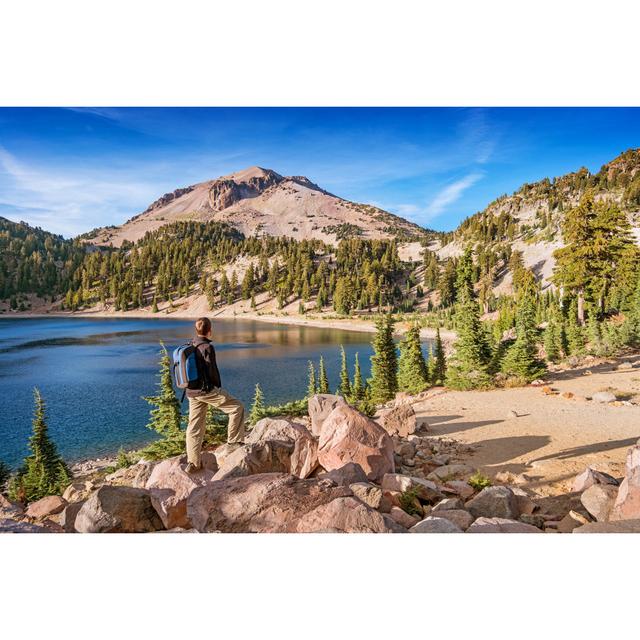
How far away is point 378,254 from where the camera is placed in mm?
116688

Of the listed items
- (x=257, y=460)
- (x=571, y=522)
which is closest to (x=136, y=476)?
(x=257, y=460)

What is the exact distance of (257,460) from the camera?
17.5 ft

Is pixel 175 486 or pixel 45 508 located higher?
pixel 175 486

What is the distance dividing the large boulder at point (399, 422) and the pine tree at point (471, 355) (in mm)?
6187

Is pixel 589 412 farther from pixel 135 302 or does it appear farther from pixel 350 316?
pixel 135 302

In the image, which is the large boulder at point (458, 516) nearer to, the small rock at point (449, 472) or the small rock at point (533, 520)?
the small rock at point (533, 520)

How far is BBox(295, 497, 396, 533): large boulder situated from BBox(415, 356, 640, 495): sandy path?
3.80 metres

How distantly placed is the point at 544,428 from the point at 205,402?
26.7ft

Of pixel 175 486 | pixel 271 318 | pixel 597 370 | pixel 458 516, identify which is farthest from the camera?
pixel 271 318

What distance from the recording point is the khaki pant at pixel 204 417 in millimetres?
5191

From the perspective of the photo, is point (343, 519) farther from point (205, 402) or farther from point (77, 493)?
point (77, 493)

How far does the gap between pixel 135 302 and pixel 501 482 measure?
125 meters

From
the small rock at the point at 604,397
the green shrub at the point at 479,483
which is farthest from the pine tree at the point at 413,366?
the green shrub at the point at 479,483
